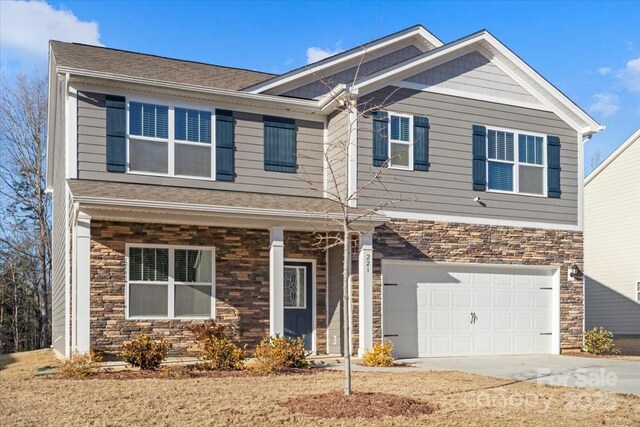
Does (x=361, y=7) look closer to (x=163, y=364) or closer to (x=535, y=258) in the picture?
(x=535, y=258)

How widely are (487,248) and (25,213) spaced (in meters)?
21.6

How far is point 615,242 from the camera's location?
82.1ft

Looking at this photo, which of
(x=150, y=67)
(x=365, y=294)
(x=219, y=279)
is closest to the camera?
(x=219, y=279)

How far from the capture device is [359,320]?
14.9 metres

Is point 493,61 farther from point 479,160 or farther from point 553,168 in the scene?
point 553,168

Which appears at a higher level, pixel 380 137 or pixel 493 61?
pixel 493 61

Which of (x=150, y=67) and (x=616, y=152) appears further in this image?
(x=616, y=152)

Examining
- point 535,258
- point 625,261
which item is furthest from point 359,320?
point 625,261

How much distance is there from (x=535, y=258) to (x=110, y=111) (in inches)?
405

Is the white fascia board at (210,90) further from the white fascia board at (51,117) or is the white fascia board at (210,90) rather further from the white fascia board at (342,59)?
the white fascia board at (51,117)

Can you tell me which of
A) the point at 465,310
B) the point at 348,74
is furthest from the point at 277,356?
the point at 348,74

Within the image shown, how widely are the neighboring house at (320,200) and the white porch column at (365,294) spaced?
0.14 ft

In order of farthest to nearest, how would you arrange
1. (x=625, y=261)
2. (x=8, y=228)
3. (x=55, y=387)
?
1. (x=8, y=228)
2. (x=625, y=261)
3. (x=55, y=387)

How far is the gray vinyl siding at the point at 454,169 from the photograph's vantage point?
15.6m
